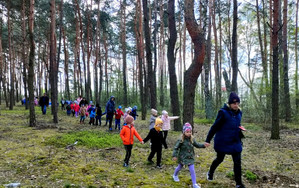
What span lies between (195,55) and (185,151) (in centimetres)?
449

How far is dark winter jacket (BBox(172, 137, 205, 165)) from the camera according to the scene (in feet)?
15.2

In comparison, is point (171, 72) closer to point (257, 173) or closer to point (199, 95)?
point (257, 173)

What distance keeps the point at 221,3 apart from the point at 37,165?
2214 centimetres

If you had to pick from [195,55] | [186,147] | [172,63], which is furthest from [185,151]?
Result: [172,63]

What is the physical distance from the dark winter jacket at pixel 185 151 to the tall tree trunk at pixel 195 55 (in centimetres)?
405

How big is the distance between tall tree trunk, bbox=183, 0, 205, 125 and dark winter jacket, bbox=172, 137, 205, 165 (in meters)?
4.05

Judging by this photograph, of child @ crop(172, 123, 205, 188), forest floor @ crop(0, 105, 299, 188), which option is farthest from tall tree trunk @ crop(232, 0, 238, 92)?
child @ crop(172, 123, 205, 188)

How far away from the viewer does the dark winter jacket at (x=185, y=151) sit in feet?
15.2

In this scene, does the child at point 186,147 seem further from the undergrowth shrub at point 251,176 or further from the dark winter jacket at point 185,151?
the undergrowth shrub at point 251,176

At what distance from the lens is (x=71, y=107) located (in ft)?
62.1

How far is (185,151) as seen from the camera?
15.4ft

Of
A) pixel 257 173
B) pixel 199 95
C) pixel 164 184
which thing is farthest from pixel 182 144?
pixel 199 95

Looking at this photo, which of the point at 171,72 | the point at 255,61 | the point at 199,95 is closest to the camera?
the point at 171,72

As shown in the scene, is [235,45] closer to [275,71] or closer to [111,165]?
[275,71]
